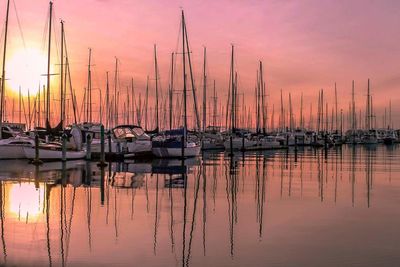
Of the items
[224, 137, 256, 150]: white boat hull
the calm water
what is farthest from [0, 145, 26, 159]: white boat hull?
[224, 137, 256, 150]: white boat hull

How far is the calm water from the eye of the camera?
36.3 ft

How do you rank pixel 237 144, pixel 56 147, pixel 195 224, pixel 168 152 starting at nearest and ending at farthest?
pixel 195 224 < pixel 56 147 < pixel 168 152 < pixel 237 144

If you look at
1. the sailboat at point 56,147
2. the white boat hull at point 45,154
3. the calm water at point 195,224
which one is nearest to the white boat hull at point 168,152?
the sailboat at point 56,147

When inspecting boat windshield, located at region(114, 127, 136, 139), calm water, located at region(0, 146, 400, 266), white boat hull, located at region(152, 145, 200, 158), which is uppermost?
boat windshield, located at region(114, 127, 136, 139)

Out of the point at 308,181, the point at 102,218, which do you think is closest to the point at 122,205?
the point at 102,218

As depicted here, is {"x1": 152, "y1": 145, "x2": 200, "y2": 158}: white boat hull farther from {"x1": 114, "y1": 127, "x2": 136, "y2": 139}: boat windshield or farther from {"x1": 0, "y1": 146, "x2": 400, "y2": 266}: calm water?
{"x1": 0, "y1": 146, "x2": 400, "y2": 266}: calm water

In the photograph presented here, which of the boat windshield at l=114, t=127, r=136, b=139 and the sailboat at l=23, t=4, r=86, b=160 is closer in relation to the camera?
the sailboat at l=23, t=4, r=86, b=160

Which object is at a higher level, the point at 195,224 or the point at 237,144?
the point at 237,144

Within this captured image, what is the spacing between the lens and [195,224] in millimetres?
14875

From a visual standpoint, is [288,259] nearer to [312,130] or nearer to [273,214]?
[273,214]

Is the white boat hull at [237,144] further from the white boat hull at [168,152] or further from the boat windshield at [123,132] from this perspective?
the white boat hull at [168,152]

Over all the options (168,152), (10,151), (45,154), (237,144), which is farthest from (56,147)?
(237,144)

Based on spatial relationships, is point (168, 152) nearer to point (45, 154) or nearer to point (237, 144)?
point (45, 154)

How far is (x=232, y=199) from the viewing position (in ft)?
66.8
